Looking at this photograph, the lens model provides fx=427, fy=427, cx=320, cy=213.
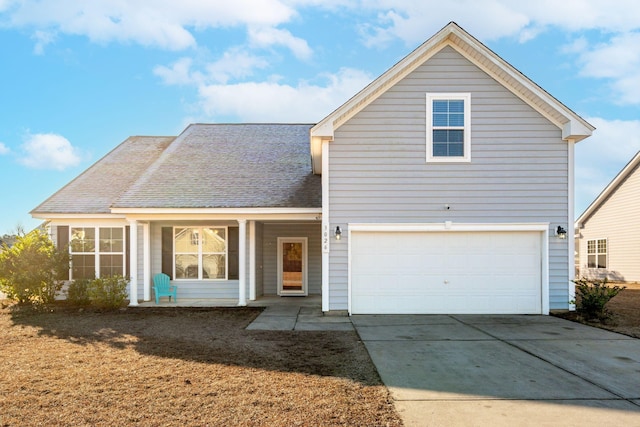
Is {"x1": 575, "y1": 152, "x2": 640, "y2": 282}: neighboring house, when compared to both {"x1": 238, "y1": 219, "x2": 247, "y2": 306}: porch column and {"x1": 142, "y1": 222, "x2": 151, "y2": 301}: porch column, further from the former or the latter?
{"x1": 142, "y1": 222, "x2": 151, "y2": 301}: porch column

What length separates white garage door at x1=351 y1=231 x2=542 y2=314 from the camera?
34.7ft

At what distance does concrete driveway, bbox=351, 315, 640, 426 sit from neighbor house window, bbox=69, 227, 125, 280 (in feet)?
27.4

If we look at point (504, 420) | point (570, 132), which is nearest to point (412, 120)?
point (570, 132)

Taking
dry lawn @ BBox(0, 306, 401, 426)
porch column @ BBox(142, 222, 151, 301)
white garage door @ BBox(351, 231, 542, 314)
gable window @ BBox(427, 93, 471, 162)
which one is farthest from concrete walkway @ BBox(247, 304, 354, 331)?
gable window @ BBox(427, 93, 471, 162)

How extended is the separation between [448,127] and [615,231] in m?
15.7

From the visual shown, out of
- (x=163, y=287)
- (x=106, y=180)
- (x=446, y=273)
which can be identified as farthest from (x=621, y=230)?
(x=106, y=180)

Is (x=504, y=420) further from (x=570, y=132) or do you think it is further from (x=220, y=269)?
(x=220, y=269)

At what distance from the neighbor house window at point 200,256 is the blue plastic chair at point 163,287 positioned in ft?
1.57

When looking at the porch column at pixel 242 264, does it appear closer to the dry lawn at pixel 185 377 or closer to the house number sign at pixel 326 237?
the dry lawn at pixel 185 377

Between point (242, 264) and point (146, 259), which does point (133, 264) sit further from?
point (242, 264)

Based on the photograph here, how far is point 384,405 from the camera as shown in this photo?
183 inches

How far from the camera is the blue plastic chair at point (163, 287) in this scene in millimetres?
12844

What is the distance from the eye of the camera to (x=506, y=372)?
19.4 feet

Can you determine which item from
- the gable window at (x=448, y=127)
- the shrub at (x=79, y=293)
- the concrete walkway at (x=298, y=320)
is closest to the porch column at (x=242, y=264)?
the concrete walkway at (x=298, y=320)
